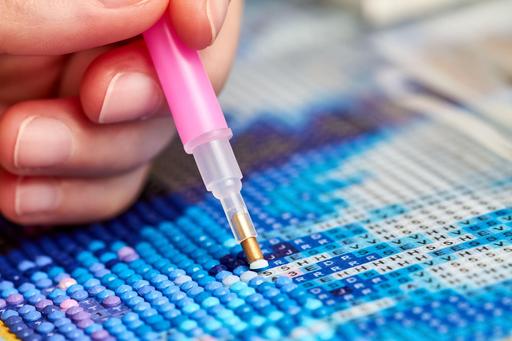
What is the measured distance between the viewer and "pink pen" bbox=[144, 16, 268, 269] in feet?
1.32

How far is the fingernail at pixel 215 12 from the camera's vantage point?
41cm

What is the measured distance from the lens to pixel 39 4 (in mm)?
391

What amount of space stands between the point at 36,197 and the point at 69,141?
0.04m

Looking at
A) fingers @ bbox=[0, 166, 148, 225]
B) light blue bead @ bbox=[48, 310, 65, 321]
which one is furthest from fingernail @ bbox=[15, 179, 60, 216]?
light blue bead @ bbox=[48, 310, 65, 321]

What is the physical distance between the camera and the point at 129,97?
438 mm

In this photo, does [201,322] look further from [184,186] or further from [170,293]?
[184,186]

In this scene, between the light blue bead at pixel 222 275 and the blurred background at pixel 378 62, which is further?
the blurred background at pixel 378 62

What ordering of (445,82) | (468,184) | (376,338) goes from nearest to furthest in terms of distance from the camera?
(376,338)
(468,184)
(445,82)

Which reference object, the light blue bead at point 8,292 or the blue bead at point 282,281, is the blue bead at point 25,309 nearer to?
the light blue bead at point 8,292

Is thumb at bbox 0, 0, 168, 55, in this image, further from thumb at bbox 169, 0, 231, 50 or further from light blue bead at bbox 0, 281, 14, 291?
light blue bead at bbox 0, 281, 14, 291

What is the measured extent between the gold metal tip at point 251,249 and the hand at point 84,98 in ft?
0.33

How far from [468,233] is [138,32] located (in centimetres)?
20

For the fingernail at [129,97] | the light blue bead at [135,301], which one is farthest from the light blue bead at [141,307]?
→ the fingernail at [129,97]

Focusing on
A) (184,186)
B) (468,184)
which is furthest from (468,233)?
(184,186)
